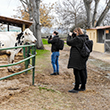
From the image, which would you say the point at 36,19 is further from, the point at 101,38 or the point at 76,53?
the point at 76,53

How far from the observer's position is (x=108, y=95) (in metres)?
4.81

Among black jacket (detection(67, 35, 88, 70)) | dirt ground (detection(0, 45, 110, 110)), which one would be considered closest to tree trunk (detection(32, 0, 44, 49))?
dirt ground (detection(0, 45, 110, 110))

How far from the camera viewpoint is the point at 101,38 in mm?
17469

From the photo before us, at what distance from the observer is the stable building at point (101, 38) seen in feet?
53.0

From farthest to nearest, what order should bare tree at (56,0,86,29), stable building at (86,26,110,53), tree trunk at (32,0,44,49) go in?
bare tree at (56,0,86,29), tree trunk at (32,0,44,49), stable building at (86,26,110,53)

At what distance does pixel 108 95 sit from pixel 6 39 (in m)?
4.28

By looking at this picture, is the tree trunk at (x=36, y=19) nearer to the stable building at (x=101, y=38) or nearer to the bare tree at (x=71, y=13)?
the stable building at (x=101, y=38)

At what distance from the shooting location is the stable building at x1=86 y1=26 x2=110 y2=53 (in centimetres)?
1615

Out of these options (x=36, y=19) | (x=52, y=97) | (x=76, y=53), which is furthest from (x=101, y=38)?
(x=52, y=97)

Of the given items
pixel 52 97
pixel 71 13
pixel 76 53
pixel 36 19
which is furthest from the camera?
pixel 71 13

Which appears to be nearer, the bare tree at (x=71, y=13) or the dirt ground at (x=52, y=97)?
the dirt ground at (x=52, y=97)

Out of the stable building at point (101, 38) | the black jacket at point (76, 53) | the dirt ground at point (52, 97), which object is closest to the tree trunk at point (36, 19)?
the stable building at point (101, 38)

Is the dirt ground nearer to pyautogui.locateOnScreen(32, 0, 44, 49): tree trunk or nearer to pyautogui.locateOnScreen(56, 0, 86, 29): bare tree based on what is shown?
pyautogui.locateOnScreen(32, 0, 44, 49): tree trunk

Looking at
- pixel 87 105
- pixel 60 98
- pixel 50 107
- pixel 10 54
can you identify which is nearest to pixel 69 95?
pixel 60 98
